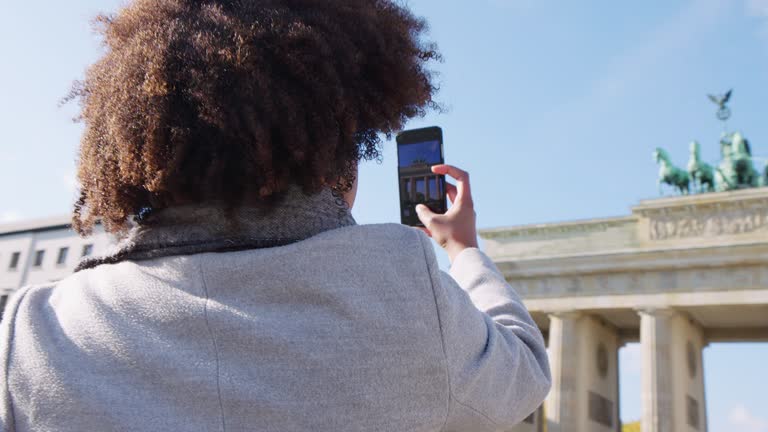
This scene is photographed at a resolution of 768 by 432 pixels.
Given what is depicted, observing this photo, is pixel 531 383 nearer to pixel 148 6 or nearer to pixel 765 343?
pixel 148 6

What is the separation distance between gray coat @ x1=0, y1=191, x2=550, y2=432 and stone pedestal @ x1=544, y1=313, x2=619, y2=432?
25178mm

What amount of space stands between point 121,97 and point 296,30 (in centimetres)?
40

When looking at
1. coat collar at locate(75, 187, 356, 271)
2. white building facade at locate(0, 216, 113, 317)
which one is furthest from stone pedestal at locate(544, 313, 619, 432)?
white building facade at locate(0, 216, 113, 317)

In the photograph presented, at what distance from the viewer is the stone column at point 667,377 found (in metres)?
24.0

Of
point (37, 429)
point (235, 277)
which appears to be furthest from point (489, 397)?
point (37, 429)

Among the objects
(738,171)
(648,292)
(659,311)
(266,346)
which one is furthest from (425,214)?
(738,171)

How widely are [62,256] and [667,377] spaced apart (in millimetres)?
32594

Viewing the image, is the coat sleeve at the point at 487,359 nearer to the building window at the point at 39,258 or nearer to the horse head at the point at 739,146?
the horse head at the point at 739,146

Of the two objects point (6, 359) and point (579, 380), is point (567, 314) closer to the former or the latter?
point (579, 380)

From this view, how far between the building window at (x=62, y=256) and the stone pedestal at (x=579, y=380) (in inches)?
1106

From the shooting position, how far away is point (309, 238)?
1.45 metres

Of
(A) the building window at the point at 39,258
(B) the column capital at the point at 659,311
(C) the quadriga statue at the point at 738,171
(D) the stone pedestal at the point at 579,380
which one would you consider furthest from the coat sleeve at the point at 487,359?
(A) the building window at the point at 39,258

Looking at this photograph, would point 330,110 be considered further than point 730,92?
No

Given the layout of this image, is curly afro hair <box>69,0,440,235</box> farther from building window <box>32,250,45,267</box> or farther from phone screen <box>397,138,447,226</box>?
building window <box>32,250,45,267</box>
